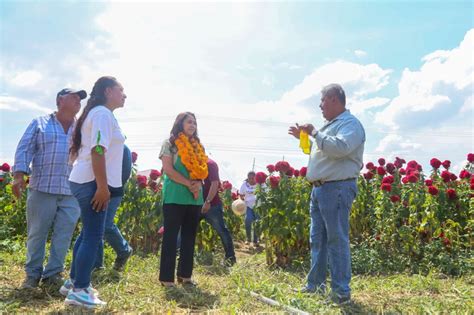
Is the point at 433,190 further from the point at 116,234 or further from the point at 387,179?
the point at 116,234

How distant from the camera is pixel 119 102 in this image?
371 cm

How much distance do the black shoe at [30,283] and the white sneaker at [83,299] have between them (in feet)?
2.94

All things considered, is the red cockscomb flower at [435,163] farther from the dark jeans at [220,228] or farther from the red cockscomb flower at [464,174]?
the dark jeans at [220,228]

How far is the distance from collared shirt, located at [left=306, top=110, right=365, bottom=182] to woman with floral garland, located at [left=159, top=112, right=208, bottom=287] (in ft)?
3.51

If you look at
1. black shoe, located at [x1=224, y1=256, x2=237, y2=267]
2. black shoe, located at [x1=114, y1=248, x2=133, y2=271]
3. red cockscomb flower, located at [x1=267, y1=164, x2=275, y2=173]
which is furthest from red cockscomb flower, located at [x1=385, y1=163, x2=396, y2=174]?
black shoe, located at [x1=114, y1=248, x2=133, y2=271]

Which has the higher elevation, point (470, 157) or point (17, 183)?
point (470, 157)

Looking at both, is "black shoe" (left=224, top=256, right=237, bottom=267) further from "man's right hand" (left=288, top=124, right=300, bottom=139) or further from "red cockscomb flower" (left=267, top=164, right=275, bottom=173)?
"man's right hand" (left=288, top=124, right=300, bottom=139)

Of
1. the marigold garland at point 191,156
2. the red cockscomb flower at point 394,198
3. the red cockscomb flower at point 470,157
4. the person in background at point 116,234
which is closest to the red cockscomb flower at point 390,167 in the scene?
the red cockscomb flower at point 394,198

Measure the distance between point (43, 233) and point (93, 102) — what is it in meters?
1.52

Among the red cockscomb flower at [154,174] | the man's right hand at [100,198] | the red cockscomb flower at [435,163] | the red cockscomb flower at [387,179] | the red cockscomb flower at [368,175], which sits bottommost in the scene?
the man's right hand at [100,198]

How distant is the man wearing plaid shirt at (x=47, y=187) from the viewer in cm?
418

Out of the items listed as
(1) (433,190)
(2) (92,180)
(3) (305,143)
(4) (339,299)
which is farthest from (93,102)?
(1) (433,190)

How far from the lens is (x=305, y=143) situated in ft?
13.8

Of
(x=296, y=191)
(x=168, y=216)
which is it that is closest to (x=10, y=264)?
(x=168, y=216)
